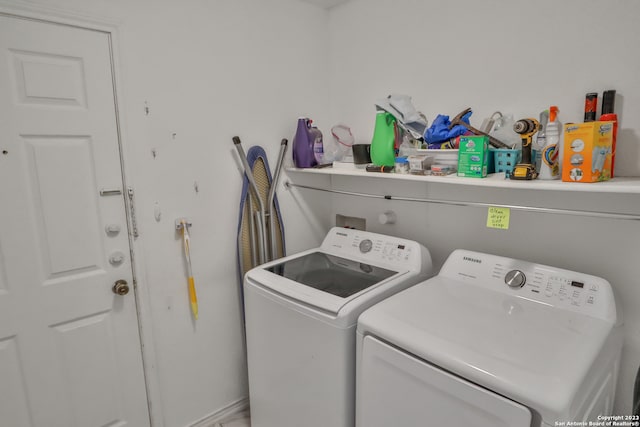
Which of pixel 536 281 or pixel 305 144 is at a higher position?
pixel 305 144

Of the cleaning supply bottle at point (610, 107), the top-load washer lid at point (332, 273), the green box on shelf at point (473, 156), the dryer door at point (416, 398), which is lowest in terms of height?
the dryer door at point (416, 398)

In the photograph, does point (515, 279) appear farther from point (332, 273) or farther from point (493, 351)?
point (332, 273)

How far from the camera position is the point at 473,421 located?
0.99 meters

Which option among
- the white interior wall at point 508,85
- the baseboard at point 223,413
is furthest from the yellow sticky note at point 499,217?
the baseboard at point 223,413

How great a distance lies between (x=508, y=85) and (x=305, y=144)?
1.04 m

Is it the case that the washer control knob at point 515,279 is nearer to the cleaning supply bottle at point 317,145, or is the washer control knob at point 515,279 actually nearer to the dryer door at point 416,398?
the dryer door at point 416,398

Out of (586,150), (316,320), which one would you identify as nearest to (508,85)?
(586,150)

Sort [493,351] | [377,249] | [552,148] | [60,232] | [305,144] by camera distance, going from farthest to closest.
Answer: [305,144] → [377,249] → [60,232] → [552,148] → [493,351]

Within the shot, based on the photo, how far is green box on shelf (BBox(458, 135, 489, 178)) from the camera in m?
1.34

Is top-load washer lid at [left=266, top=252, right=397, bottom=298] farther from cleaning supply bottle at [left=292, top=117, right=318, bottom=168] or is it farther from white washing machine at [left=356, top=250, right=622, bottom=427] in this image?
cleaning supply bottle at [left=292, top=117, right=318, bottom=168]

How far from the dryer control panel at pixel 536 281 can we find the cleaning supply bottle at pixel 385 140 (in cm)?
54

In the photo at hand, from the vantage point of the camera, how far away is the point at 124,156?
161cm

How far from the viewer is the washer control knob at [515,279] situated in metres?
1.41

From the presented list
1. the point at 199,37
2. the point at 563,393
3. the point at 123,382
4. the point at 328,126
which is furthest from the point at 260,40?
the point at 563,393
